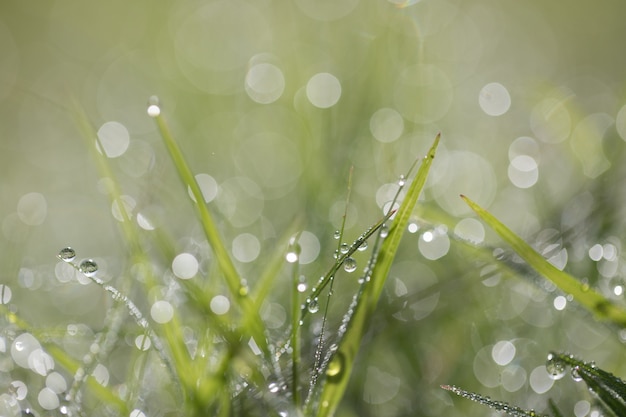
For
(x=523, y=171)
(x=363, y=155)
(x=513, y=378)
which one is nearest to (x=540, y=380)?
(x=513, y=378)

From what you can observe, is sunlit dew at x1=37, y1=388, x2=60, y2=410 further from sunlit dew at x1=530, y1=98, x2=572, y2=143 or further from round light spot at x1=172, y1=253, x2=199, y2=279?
sunlit dew at x1=530, y1=98, x2=572, y2=143

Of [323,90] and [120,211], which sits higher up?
[323,90]

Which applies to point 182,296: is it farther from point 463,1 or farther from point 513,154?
point 463,1

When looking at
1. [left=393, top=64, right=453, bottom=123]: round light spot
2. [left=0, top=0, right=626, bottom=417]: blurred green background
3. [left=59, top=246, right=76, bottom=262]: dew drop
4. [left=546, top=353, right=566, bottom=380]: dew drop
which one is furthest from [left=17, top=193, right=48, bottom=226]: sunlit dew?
[left=546, top=353, right=566, bottom=380]: dew drop

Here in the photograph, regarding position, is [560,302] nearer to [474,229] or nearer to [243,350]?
[243,350]

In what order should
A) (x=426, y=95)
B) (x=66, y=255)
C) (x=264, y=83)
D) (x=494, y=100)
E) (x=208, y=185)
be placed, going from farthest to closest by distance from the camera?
(x=264, y=83), (x=494, y=100), (x=426, y=95), (x=208, y=185), (x=66, y=255)

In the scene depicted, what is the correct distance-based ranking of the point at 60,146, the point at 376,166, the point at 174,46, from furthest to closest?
the point at 174,46 < the point at 60,146 < the point at 376,166

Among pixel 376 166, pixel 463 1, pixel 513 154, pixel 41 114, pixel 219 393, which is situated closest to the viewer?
pixel 219 393

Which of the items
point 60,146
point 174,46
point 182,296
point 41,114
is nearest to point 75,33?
point 174,46
